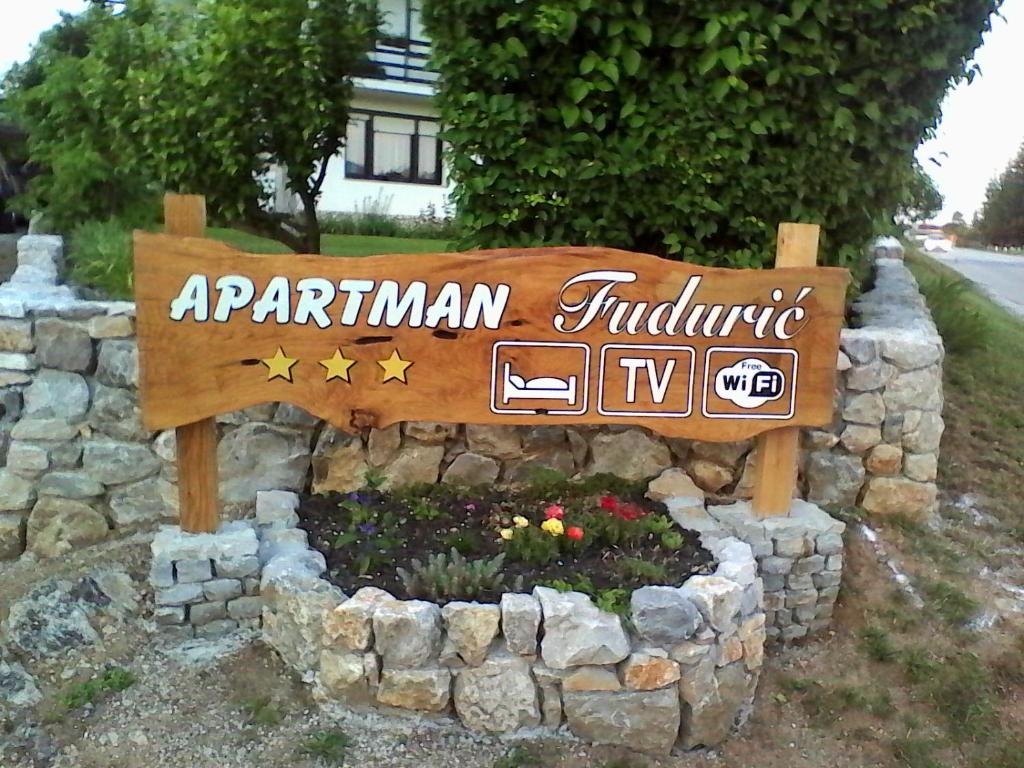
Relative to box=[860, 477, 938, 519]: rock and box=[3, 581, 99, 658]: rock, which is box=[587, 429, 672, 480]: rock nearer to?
box=[860, 477, 938, 519]: rock

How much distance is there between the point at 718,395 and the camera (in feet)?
12.8

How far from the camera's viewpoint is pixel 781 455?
13.3 feet

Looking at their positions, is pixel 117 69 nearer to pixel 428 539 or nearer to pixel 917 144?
pixel 428 539

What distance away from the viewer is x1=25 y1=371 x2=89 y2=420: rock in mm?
4172

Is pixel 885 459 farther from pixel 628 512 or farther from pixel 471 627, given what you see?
pixel 471 627

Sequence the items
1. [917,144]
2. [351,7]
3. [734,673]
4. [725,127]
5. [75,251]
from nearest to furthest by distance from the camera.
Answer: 1. [734,673]
2. [725,127]
3. [917,144]
4. [351,7]
5. [75,251]

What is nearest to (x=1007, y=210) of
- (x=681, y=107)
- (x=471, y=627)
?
(x=681, y=107)

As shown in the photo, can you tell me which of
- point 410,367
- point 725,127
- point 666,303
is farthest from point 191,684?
point 725,127

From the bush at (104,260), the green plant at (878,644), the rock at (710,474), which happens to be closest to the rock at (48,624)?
the bush at (104,260)

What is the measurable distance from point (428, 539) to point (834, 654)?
1.84 m

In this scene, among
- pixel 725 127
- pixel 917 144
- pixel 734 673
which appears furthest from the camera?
pixel 917 144

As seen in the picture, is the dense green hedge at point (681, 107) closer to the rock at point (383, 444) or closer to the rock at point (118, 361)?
the rock at point (383, 444)

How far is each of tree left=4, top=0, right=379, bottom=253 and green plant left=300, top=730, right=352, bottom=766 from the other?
3613 millimetres

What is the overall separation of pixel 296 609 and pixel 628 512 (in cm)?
150
